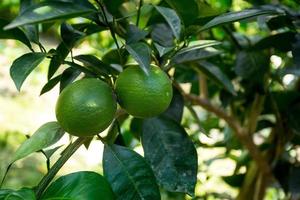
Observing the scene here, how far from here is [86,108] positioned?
1.70 ft

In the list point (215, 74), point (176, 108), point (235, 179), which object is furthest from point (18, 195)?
point (235, 179)

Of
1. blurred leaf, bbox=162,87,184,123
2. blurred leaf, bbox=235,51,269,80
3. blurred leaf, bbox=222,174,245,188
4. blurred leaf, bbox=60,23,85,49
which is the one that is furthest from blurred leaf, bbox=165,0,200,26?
blurred leaf, bbox=222,174,245,188

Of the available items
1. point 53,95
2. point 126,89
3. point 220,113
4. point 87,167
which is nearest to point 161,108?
point 126,89

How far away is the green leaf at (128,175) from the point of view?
1.77 feet

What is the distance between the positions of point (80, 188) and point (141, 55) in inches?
5.7

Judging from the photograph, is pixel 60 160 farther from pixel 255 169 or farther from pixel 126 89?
pixel 255 169

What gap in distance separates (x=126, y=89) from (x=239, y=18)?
0.15 meters

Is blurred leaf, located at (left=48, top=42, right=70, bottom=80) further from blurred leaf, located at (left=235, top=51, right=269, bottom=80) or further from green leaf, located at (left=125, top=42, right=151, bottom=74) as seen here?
blurred leaf, located at (left=235, top=51, right=269, bottom=80)

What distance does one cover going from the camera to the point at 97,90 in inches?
20.9

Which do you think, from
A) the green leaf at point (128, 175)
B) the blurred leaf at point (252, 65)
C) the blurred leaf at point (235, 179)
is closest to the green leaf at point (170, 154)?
the green leaf at point (128, 175)

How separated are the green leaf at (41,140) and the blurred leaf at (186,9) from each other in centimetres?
19

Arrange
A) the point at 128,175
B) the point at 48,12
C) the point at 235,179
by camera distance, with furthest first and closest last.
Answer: the point at 235,179, the point at 128,175, the point at 48,12

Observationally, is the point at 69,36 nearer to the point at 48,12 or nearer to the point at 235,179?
the point at 48,12

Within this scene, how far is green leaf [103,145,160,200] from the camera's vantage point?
0.54 metres
